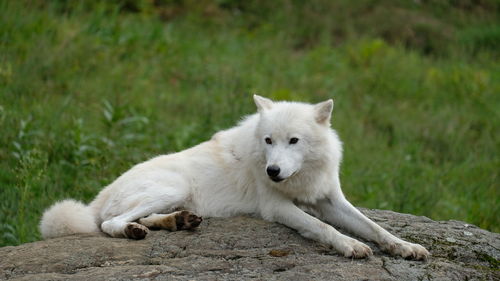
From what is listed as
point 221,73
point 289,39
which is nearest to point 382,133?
point 221,73

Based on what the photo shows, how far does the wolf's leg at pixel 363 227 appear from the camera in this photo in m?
4.56

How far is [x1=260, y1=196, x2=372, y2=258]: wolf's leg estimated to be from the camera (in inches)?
177

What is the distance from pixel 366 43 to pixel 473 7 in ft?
13.8

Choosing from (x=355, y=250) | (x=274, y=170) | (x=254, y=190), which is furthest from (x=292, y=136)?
(x=355, y=250)

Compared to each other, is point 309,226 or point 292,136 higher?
point 292,136

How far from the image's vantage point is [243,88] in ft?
32.7

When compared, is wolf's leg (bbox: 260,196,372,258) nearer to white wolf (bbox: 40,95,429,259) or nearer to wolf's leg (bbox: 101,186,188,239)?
white wolf (bbox: 40,95,429,259)

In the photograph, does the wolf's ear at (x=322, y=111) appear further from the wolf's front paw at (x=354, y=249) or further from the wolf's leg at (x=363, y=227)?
the wolf's front paw at (x=354, y=249)

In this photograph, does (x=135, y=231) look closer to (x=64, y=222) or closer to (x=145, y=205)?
(x=145, y=205)

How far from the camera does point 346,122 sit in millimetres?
10188

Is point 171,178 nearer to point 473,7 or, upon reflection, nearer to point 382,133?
point 382,133

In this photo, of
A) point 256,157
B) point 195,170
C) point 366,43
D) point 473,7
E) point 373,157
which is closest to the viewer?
point 256,157

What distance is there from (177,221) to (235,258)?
0.64 m

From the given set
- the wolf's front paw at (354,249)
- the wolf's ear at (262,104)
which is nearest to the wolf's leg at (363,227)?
the wolf's front paw at (354,249)
